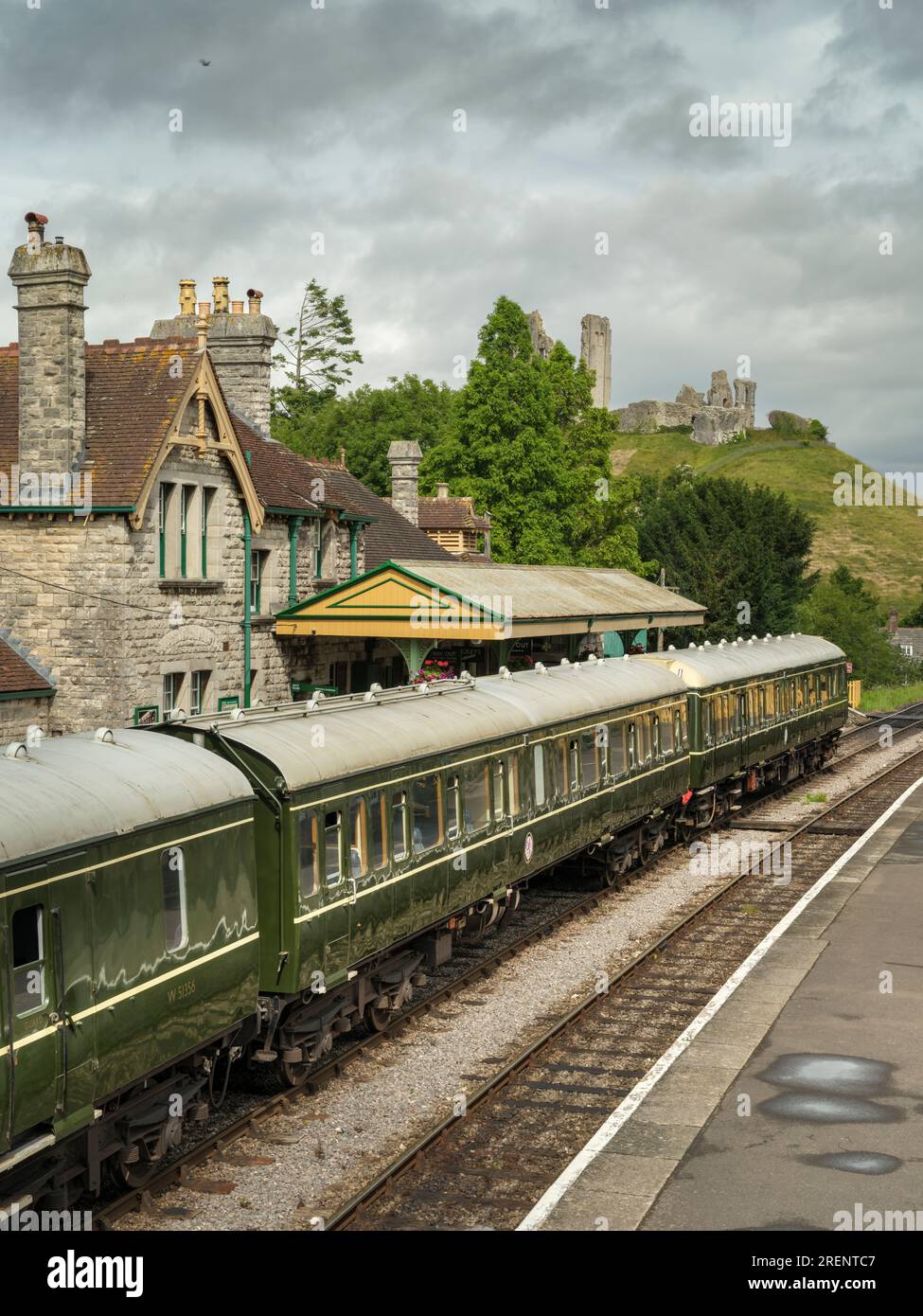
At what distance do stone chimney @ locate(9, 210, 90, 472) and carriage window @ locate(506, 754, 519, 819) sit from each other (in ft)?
33.6

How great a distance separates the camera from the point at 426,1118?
39.3 ft

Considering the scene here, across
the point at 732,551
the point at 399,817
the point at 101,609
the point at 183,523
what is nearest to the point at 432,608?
the point at 183,523

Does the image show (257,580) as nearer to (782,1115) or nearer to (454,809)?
(454,809)

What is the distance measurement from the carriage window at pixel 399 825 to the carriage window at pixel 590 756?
6238mm

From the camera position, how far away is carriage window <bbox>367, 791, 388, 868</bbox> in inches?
528

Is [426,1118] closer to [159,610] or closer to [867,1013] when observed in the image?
[867,1013]

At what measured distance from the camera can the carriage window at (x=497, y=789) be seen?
1684 cm

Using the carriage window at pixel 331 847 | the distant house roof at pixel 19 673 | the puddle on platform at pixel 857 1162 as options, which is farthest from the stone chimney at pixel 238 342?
the puddle on platform at pixel 857 1162

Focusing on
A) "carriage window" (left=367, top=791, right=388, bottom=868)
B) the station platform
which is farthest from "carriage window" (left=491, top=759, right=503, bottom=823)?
the station platform

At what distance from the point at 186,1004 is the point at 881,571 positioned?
12199cm

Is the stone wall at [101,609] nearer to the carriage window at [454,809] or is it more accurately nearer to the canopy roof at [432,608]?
the canopy roof at [432,608]

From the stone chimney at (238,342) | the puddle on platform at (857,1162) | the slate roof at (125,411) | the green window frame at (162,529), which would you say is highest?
the stone chimney at (238,342)

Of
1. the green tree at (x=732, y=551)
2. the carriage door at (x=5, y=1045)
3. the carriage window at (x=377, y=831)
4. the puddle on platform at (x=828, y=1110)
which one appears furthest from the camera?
the green tree at (x=732, y=551)
